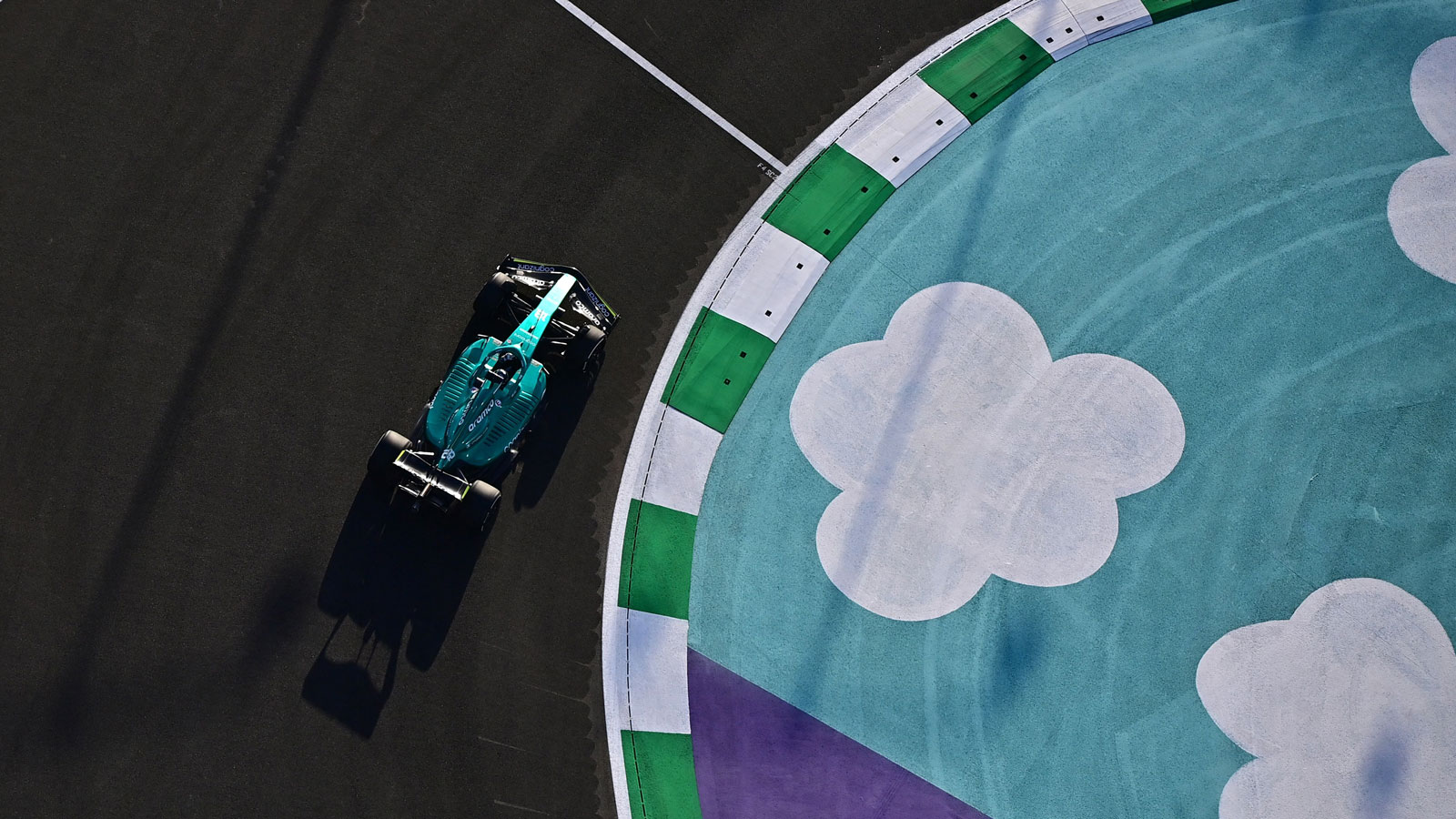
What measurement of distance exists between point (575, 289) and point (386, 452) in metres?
3.10

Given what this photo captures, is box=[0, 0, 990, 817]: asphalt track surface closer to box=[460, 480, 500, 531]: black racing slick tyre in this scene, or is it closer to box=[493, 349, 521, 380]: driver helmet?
box=[460, 480, 500, 531]: black racing slick tyre

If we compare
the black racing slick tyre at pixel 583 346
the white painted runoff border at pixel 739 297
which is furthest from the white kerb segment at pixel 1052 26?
the black racing slick tyre at pixel 583 346

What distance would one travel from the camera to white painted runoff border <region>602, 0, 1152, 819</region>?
13.1 metres

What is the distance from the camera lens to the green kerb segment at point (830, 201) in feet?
46.6

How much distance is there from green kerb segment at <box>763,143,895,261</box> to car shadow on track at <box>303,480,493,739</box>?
5799 millimetres

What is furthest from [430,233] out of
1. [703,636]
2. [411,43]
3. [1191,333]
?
[1191,333]

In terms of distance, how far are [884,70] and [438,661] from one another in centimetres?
1002

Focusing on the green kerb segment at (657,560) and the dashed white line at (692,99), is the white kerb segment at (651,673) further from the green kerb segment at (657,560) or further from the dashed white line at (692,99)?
the dashed white line at (692,99)

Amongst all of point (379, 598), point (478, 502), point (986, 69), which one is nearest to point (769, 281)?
point (986, 69)

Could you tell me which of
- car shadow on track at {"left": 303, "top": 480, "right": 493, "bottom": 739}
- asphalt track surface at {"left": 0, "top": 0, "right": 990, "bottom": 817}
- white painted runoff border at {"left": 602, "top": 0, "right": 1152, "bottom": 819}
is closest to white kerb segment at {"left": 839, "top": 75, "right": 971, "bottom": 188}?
white painted runoff border at {"left": 602, "top": 0, "right": 1152, "bottom": 819}

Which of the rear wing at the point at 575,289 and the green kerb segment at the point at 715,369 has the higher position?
the rear wing at the point at 575,289

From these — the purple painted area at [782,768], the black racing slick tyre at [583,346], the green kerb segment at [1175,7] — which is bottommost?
the purple painted area at [782,768]

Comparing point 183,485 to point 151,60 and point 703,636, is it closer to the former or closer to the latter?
point 151,60

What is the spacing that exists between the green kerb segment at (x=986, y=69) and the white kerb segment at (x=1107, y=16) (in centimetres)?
77
